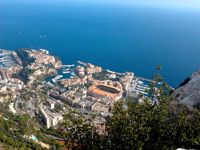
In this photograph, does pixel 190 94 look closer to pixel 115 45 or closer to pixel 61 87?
pixel 61 87

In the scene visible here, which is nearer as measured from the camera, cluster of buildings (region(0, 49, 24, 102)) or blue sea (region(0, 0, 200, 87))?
cluster of buildings (region(0, 49, 24, 102))

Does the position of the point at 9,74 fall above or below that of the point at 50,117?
above

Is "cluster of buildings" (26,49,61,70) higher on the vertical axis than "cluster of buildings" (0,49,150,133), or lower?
higher

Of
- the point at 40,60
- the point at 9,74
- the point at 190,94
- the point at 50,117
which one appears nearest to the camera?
the point at 190,94

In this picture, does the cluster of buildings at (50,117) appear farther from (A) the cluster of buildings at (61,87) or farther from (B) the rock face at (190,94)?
(B) the rock face at (190,94)

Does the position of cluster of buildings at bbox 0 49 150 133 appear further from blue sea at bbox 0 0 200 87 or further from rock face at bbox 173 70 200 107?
rock face at bbox 173 70 200 107

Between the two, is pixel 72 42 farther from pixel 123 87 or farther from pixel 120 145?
pixel 120 145

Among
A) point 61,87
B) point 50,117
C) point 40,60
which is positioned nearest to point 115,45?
point 40,60

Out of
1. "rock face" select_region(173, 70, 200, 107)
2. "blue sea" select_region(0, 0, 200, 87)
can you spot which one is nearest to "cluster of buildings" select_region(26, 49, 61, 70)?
"blue sea" select_region(0, 0, 200, 87)

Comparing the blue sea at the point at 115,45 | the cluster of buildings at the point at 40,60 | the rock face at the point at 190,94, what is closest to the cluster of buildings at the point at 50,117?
the cluster of buildings at the point at 40,60

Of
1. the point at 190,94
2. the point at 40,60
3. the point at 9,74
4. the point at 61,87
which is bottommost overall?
the point at 190,94

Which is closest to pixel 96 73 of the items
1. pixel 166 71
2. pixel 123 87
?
pixel 123 87
